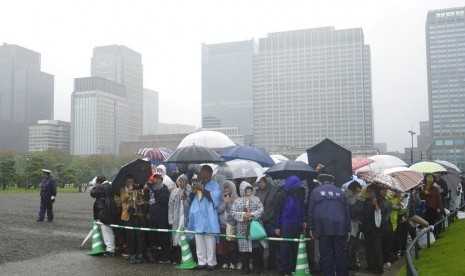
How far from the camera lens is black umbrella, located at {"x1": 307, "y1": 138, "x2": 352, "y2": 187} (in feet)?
33.0

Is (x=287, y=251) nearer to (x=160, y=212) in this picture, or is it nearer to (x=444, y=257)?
(x=160, y=212)

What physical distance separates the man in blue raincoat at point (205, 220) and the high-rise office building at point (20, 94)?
173 meters

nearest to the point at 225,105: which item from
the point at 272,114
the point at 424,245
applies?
the point at 272,114

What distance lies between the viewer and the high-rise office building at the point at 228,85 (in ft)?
569

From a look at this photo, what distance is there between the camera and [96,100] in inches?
5802

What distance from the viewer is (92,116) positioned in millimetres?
147375

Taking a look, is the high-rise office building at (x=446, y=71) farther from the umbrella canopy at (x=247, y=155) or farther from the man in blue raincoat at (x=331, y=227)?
the man in blue raincoat at (x=331, y=227)

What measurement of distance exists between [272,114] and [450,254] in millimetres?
138953

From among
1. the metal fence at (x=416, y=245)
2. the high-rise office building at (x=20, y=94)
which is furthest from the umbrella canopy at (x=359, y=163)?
the high-rise office building at (x=20, y=94)

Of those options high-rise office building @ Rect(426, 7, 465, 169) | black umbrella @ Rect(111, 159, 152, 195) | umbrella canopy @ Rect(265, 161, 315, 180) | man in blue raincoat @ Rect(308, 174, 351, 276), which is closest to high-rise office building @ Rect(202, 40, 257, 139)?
high-rise office building @ Rect(426, 7, 465, 169)

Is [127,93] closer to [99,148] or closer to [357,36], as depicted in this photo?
[99,148]

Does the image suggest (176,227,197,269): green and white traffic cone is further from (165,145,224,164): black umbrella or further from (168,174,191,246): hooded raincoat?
(165,145,224,164): black umbrella

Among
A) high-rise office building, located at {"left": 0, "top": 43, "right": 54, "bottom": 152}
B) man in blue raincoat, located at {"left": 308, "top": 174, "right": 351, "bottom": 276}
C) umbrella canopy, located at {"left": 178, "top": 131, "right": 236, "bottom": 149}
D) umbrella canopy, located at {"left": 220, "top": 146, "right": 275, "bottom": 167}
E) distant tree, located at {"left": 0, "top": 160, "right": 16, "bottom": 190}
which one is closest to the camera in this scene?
man in blue raincoat, located at {"left": 308, "top": 174, "right": 351, "bottom": 276}

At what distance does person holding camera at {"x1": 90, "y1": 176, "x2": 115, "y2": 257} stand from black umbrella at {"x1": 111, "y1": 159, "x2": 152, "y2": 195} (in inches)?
10.4
